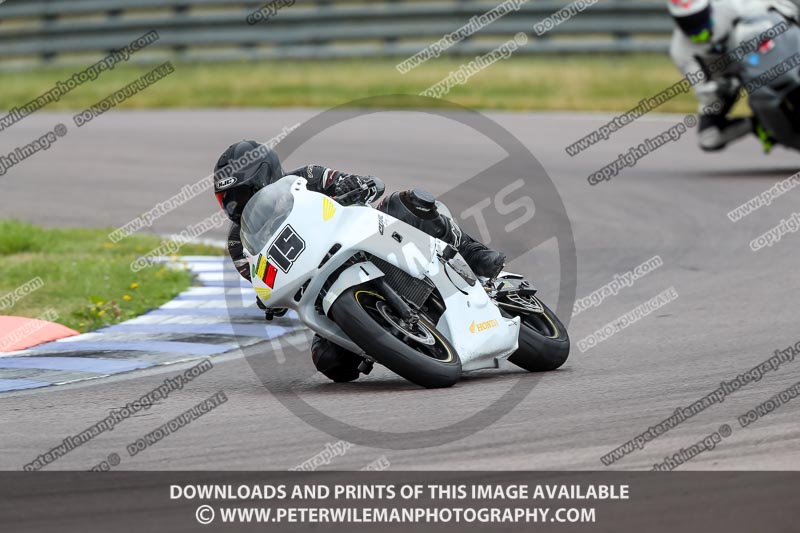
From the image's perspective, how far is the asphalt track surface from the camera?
5469 millimetres

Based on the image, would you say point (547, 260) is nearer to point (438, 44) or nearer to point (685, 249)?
point (685, 249)

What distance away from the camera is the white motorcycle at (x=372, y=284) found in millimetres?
6398

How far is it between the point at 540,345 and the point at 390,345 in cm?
119

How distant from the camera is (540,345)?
7.12 meters

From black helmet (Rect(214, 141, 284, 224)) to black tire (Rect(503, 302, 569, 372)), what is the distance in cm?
153

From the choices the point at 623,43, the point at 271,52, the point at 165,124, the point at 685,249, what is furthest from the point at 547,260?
the point at 271,52

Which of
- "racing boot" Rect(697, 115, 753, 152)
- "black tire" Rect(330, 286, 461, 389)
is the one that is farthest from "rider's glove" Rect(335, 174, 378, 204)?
"racing boot" Rect(697, 115, 753, 152)

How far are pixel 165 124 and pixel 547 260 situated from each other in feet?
32.9
